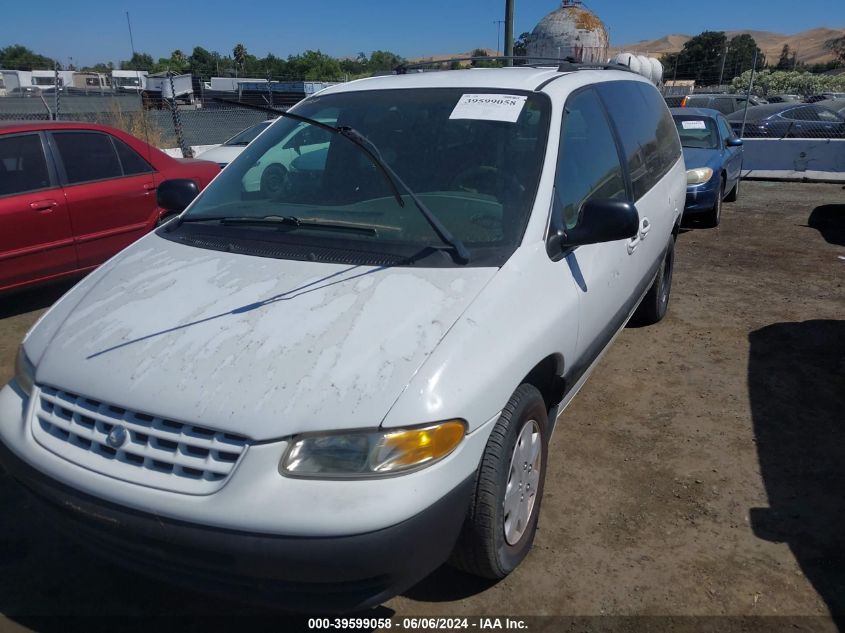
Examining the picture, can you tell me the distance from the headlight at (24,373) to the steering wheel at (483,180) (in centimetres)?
178

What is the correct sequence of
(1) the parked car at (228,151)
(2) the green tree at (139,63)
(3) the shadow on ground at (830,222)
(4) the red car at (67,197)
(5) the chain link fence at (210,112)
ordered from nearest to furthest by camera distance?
(4) the red car at (67,197)
(3) the shadow on ground at (830,222)
(1) the parked car at (228,151)
(5) the chain link fence at (210,112)
(2) the green tree at (139,63)

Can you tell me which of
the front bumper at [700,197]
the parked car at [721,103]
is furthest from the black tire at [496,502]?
the parked car at [721,103]

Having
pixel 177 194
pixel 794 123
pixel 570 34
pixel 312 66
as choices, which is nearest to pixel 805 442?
pixel 177 194

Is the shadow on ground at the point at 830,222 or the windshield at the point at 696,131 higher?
the windshield at the point at 696,131

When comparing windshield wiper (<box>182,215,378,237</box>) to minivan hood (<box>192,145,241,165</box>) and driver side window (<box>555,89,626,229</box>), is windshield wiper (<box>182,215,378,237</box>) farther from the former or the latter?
minivan hood (<box>192,145,241,165</box>)

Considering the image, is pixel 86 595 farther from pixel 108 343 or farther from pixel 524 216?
pixel 524 216

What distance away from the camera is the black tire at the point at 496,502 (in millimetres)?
2324

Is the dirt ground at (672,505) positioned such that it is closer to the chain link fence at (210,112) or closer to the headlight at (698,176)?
the headlight at (698,176)

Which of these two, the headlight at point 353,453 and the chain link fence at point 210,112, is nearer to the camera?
the headlight at point 353,453

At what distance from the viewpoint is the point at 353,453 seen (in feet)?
6.67

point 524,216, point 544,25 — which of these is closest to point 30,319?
point 524,216

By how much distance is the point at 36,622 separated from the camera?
2.53 m

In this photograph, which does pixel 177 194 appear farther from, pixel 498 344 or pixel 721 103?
pixel 721 103

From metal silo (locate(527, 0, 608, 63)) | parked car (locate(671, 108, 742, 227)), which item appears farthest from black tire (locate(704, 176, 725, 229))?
metal silo (locate(527, 0, 608, 63))
